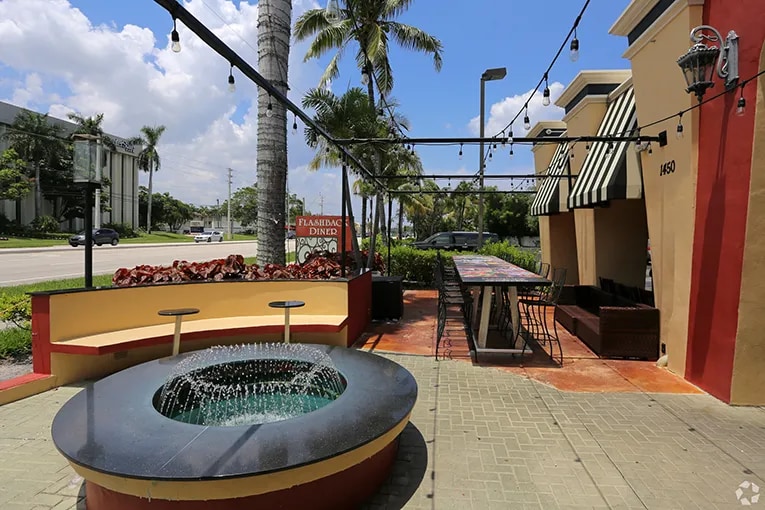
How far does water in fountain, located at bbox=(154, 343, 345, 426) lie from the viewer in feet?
11.8

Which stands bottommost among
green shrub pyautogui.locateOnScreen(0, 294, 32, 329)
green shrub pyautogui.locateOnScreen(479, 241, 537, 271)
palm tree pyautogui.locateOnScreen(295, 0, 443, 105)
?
green shrub pyautogui.locateOnScreen(0, 294, 32, 329)

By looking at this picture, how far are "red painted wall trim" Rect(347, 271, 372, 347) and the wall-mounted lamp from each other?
487 cm

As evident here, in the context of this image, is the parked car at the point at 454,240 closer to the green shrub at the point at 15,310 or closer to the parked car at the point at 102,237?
the green shrub at the point at 15,310

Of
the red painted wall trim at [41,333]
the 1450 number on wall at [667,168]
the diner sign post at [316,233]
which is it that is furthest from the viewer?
the diner sign post at [316,233]

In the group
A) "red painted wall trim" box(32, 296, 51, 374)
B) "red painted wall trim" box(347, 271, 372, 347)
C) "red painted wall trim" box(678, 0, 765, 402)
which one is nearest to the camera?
"red painted wall trim" box(678, 0, 765, 402)

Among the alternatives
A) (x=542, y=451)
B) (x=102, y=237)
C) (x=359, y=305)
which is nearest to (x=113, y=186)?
(x=102, y=237)

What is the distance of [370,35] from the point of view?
13.6 metres

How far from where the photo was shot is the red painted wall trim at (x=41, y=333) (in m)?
4.60

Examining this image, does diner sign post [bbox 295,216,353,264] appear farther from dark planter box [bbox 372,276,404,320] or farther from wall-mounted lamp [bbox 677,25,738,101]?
wall-mounted lamp [bbox 677,25,738,101]

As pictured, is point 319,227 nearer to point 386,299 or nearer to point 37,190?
point 386,299

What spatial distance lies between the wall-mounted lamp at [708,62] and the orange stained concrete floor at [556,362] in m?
3.26

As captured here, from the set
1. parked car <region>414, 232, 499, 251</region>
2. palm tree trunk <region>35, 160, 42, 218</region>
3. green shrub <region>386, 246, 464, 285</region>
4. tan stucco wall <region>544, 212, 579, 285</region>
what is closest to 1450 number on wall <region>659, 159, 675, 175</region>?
tan stucco wall <region>544, 212, 579, 285</region>

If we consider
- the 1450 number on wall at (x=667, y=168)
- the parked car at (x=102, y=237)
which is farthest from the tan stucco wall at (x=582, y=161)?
the parked car at (x=102, y=237)

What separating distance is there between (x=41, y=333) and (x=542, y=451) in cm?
532
